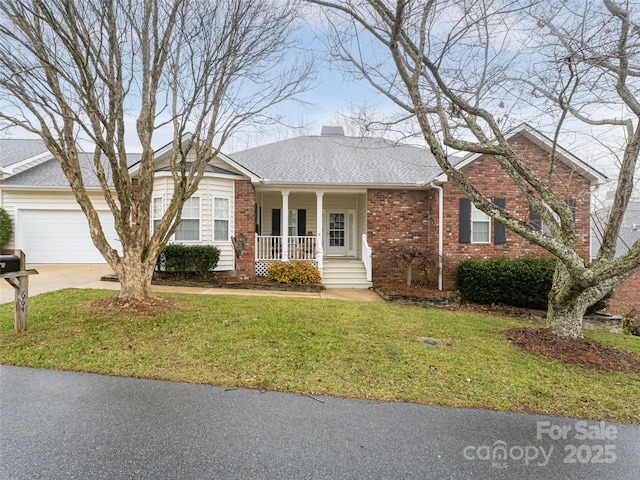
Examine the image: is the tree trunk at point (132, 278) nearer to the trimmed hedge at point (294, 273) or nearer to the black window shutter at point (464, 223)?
the trimmed hedge at point (294, 273)

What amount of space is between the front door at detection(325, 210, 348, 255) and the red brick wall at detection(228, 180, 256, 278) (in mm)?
3829

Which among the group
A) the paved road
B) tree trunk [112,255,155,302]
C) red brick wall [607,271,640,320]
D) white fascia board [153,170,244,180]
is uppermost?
white fascia board [153,170,244,180]

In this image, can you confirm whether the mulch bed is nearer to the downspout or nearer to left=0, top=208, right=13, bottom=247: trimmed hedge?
the downspout

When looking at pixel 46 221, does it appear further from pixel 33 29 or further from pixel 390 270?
pixel 390 270

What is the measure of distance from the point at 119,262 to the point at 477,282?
9059 millimetres

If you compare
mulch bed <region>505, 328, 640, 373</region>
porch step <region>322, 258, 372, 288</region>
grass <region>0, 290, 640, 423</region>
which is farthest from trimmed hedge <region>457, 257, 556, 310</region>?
mulch bed <region>505, 328, 640, 373</region>

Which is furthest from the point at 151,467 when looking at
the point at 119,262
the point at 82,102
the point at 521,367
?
the point at 82,102

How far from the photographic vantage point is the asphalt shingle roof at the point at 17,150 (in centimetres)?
1420

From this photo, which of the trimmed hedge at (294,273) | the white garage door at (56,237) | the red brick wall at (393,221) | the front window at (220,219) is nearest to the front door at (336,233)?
the red brick wall at (393,221)

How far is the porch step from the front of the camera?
11398 millimetres

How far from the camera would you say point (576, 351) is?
527 centimetres

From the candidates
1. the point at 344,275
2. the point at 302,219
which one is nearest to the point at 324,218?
the point at 302,219

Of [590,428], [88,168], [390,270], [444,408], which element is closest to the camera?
[590,428]

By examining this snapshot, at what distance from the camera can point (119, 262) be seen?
6.89 m
